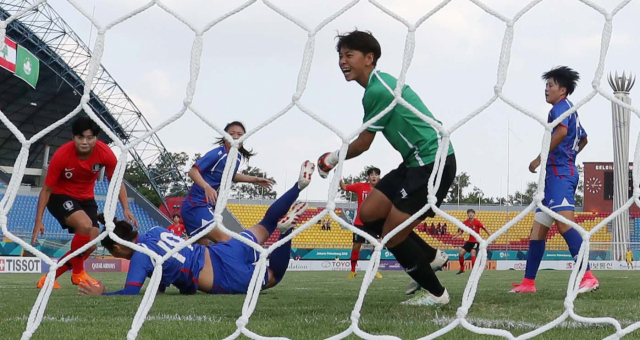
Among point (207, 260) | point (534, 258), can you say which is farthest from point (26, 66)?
point (534, 258)

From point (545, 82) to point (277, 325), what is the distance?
300cm

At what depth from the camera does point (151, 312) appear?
3.48 metres

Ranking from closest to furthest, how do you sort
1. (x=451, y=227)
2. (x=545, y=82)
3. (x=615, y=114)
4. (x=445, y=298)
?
(x=445, y=298)
(x=545, y=82)
(x=615, y=114)
(x=451, y=227)

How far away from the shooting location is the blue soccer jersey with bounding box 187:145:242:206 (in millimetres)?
5938

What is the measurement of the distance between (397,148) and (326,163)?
0.47 metres

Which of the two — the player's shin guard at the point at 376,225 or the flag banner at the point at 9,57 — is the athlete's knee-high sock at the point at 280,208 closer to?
the player's shin guard at the point at 376,225

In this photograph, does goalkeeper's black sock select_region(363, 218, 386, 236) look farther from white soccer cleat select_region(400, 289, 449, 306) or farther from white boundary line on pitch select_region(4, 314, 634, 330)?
white boundary line on pitch select_region(4, 314, 634, 330)

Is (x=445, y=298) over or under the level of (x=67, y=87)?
under

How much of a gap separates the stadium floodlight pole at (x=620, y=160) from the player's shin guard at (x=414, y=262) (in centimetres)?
2098

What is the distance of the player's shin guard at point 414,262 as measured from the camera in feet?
11.9

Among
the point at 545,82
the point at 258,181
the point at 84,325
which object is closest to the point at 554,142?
the point at 545,82

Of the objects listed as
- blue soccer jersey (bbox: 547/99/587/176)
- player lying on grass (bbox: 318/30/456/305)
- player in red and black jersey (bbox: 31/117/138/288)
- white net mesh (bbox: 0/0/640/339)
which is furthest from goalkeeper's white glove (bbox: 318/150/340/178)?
player in red and black jersey (bbox: 31/117/138/288)

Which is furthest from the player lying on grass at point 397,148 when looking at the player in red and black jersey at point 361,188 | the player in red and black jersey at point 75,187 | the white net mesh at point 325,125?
the player in red and black jersey at point 361,188

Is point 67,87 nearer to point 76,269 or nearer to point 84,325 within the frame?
point 76,269
